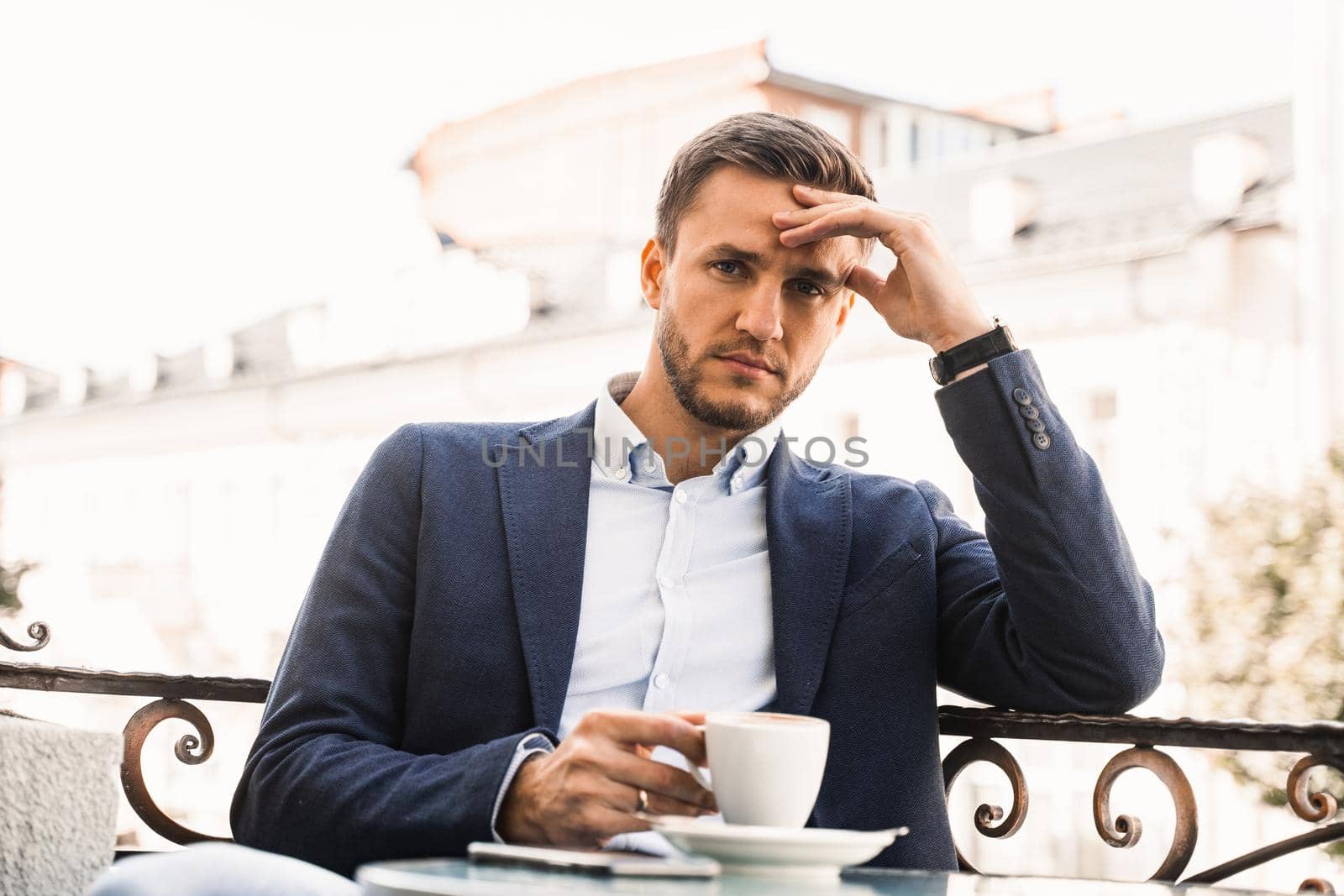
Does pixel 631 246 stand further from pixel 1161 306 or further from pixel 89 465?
pixel 89 465

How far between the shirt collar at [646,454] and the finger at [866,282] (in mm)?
224

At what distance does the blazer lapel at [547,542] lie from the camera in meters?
1.87

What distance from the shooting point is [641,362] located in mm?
15695

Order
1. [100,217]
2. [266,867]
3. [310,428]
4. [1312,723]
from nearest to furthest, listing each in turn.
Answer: [266,867] → [1312,723] → [310,428] → [100,217]

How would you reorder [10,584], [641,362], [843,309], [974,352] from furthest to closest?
1. [641,362]
2. [10,584]
3. [843,309]
4. [974,352]

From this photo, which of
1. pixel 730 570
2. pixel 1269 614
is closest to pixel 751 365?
pixel 730 570

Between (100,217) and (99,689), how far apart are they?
72.5ft

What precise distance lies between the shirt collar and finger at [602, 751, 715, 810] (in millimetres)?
794

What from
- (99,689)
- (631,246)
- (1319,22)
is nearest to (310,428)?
(631,246)

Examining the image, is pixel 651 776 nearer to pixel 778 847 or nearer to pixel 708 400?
pixel 778 847

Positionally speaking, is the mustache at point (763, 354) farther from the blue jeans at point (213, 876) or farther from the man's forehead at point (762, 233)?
the blue jeans at point (213, 876)

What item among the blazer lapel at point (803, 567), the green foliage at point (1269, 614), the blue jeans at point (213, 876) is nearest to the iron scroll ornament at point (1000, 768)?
the blazer lapel at point (803, 567)

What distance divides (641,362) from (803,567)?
1374 cm

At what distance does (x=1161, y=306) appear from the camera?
41.2 feet
